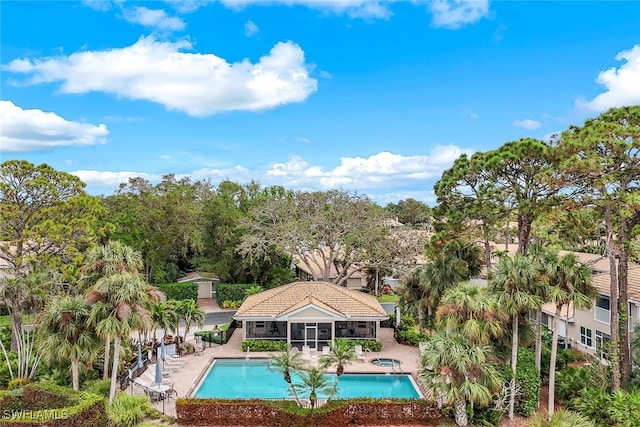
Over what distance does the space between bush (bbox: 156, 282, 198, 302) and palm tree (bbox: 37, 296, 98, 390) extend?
23.5 m

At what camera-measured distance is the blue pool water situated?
2212cm

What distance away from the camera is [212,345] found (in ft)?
96.8

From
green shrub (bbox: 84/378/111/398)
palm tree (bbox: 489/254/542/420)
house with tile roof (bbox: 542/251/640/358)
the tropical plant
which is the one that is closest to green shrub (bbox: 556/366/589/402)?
house with tile roof (bbox: 542/251/640/358)

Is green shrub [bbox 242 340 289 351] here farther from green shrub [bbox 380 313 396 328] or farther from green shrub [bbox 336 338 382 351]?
green shrub [bbox 380 313 396 328]

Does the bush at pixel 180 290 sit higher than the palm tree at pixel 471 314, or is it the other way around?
the palm tree at pixel 471 314

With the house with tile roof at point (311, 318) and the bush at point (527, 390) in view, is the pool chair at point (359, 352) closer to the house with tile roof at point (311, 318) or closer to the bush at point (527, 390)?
the house with tile roof at point (311, 318)

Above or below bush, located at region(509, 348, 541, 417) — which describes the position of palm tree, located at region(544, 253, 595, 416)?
above

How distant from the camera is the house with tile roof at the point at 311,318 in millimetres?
28125

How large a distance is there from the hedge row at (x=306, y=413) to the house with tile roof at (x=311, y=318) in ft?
31.6

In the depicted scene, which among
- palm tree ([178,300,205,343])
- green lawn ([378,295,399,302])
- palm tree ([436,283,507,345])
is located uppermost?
palm tree ([436,283,507,345])

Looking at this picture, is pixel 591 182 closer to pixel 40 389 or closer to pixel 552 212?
pixel 552 212

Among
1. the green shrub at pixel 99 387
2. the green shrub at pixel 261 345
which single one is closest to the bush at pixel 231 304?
the green shrub at pixel 261 345

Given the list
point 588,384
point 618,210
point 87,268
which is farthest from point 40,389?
point 618,210

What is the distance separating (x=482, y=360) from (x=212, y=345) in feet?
59.6
